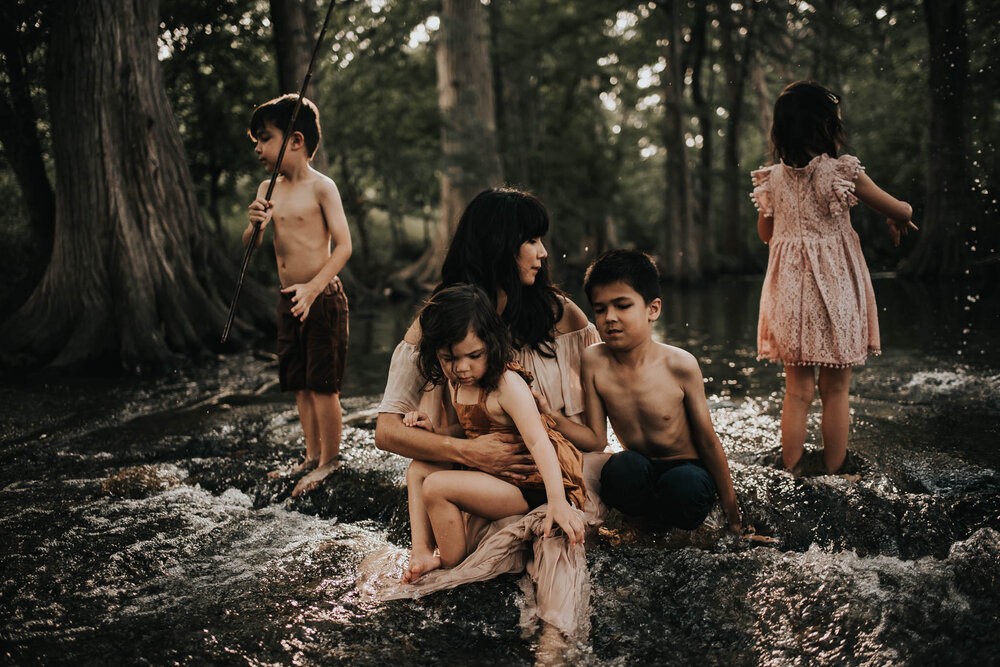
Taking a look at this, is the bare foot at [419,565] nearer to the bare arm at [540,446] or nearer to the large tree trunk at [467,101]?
the bare arm at [540,446]

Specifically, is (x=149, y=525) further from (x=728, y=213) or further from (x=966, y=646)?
(x=728, y=213)

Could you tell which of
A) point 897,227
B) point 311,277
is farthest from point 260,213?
point 897,227

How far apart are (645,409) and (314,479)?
185 centimetres

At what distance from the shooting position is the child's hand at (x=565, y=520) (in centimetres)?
246

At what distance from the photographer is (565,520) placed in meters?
2.48

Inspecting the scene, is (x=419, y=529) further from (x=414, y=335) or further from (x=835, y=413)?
(x=835, y=413)

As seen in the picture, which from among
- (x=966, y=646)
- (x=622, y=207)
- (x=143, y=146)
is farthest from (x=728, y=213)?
(x=966, y=646)

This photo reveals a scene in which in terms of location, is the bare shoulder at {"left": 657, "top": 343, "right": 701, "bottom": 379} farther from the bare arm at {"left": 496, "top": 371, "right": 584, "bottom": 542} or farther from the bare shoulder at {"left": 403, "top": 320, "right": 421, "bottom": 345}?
the bare shoulder at {"left": 403, "top": 320, "right": 421, "bottom": 345}

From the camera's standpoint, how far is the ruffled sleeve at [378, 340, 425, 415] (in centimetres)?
303

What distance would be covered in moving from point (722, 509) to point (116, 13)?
8.07 metres

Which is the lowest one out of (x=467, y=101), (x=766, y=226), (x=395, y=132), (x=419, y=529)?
(x=419, y=529)

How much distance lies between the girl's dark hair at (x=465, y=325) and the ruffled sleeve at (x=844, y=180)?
1.81 m

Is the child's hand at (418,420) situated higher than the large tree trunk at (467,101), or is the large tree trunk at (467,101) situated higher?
the large tree trunk at (467,101)

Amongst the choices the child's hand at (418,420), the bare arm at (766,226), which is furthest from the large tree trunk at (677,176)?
the child's hand at (418,420)
